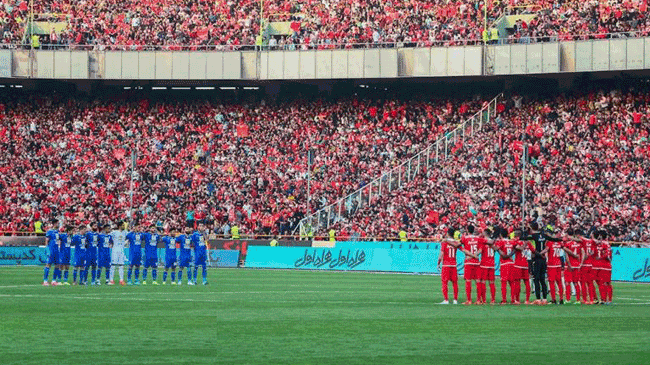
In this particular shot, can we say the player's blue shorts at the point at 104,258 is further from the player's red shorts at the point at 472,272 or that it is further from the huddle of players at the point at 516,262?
the player's red shorts at the point at 472,272

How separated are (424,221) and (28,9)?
26.5 m

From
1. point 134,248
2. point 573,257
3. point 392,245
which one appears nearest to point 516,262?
point 573,257

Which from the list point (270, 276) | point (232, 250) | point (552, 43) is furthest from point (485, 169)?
point (270, 276)

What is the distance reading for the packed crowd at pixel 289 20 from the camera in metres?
59.8

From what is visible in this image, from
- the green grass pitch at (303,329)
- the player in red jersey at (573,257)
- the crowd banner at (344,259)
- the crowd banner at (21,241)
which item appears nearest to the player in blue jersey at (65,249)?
the green grass pitch at (303,329)

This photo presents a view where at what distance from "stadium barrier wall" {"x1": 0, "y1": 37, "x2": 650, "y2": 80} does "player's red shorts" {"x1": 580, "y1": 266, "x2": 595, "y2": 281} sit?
Answer: 30.8 metres

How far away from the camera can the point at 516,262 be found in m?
26.3

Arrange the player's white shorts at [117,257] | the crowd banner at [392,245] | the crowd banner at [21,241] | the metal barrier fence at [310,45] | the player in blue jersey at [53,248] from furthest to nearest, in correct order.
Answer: the metal barrier fence at [310,45] < the crowd banner at [21,241] < the crowd banner at [392,245] < the player's white shorts at [117,257] < the player in blue jersey at [53,248]

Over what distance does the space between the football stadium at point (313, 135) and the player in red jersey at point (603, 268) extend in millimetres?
8512

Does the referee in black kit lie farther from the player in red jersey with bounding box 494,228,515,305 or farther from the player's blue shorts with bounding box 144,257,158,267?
the player's blue shorts with bounding box 144,257,158,267

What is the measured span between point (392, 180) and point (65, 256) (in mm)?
24339

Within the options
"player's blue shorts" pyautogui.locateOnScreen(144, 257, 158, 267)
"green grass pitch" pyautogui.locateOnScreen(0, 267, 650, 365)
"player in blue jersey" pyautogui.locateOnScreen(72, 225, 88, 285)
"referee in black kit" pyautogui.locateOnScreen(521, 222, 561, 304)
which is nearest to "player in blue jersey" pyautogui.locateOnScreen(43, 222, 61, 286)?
"player in blue jersey" pyautogui.locateOnScreen(72, 225, 88, 285)

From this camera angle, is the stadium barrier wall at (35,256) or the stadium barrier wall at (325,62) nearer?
the stadium barrier wall at (35,256)

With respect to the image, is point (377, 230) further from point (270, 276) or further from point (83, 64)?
point (83, 64)
